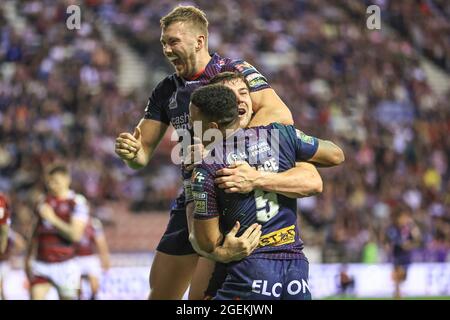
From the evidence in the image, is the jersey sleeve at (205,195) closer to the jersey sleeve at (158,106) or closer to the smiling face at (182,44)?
the smiling face at (182,44)

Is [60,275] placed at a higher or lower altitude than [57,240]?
lower

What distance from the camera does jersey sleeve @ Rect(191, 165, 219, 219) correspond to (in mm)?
4652

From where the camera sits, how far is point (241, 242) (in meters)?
4.61

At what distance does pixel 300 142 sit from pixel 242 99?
0.41 metres

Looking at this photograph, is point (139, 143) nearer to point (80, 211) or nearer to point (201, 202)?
point (201, 202)

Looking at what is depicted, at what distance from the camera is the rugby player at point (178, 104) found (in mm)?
5668

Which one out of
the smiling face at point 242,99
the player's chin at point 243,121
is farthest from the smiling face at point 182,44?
the player's chin at point 243,121

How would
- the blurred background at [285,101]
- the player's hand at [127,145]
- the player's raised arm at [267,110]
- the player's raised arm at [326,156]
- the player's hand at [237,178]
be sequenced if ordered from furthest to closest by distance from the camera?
1. the blurred background at [285,101]
2. the player's hand at [127,145]
3. the player's raised arm at [267,110]
4. the player's raised arm at [326,156]
5. the player's hand at [237,178]

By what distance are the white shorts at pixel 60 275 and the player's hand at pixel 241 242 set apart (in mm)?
5886

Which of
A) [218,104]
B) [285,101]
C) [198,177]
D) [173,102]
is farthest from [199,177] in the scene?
[285,101]

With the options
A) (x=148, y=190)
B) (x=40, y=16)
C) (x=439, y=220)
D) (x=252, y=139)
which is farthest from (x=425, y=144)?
(x=252, y=139)

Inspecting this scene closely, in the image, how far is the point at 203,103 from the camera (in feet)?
15.4

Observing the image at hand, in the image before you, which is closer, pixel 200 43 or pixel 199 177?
pixel 199 177

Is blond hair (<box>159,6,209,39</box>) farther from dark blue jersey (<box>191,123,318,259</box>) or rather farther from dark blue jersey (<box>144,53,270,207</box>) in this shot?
dark blue jersey (<box>191,123,318,259</box>)
